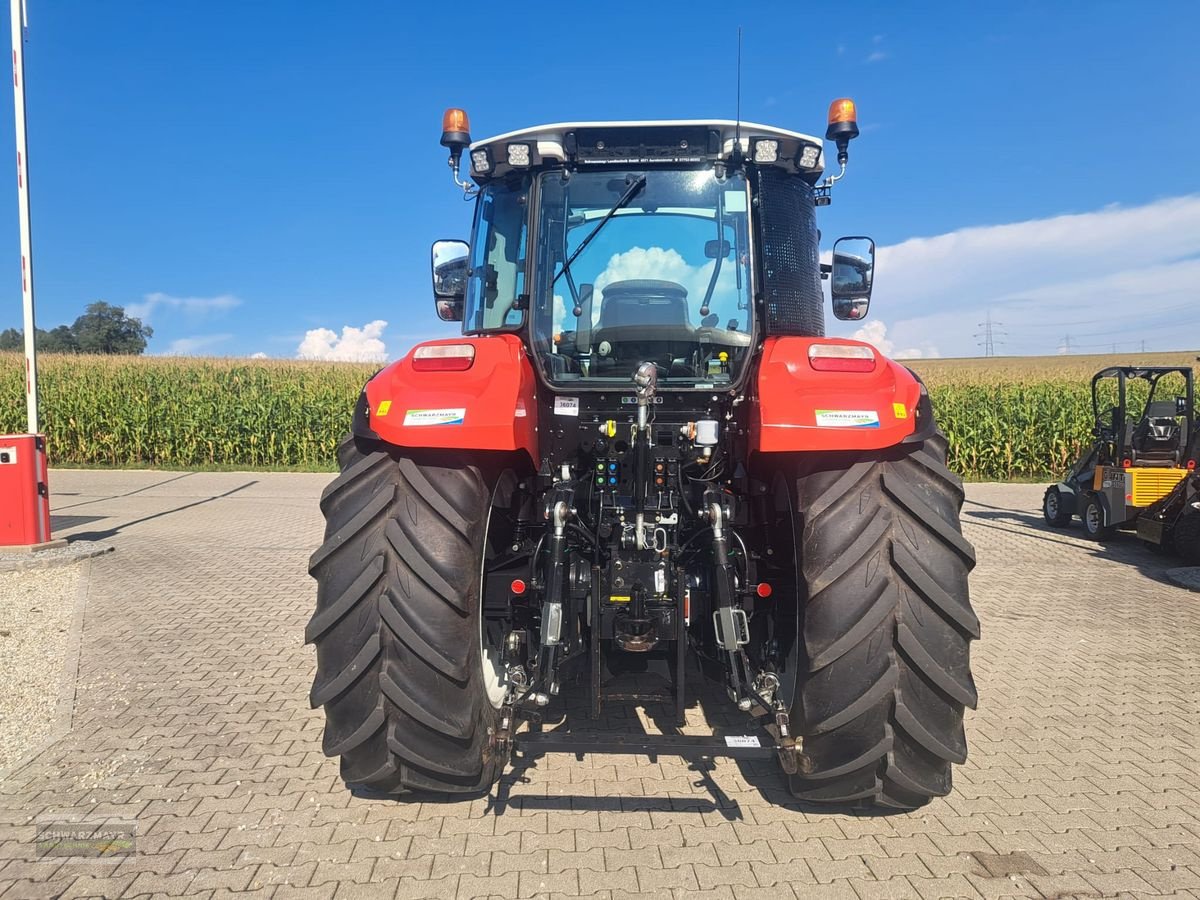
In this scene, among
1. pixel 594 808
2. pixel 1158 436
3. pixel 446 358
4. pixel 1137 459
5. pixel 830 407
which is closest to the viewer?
pixel 830 407

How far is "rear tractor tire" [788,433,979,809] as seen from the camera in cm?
267

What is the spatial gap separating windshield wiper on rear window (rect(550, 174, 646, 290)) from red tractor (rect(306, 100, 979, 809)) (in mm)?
12

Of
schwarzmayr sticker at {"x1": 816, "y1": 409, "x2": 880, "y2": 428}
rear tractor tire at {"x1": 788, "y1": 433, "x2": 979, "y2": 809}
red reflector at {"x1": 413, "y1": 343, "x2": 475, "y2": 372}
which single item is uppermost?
red reflector at {"x1": 413, "y1": 343, "x2": 475, "y2": 372}

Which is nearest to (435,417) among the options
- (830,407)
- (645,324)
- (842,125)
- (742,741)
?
(645,324)

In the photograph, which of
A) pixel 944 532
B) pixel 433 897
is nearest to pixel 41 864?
pixel 433 897

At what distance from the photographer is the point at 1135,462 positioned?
29.5 feet

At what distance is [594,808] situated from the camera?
3.08 meters

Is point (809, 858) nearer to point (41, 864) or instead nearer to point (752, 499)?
point (752, 499)

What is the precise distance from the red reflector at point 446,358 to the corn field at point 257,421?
14016 mm

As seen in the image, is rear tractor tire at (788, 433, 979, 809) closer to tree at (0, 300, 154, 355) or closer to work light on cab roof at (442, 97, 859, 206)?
work light on cab roof at (442, 97, 859, 206)

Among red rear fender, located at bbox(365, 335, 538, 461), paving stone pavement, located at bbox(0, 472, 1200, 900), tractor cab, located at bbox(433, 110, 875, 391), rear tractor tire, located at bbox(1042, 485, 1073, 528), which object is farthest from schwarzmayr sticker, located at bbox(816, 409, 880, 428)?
rear tractor tire, located at bbox(1042, 485, 1073, 528)

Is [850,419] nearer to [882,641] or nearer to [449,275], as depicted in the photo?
[882,641]

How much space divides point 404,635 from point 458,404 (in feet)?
2.64

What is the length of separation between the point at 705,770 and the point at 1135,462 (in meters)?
7.88
